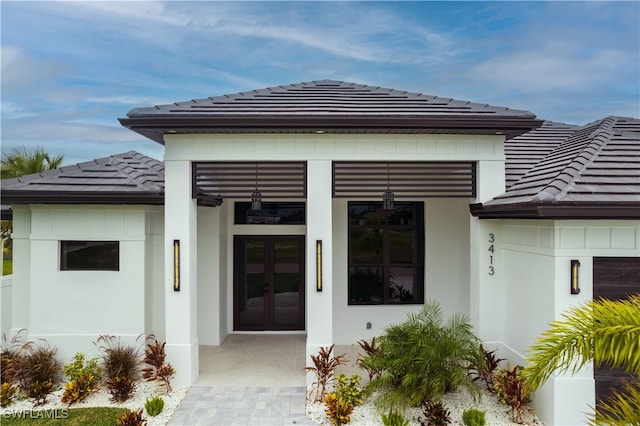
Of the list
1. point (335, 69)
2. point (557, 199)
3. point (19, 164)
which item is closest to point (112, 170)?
point (557, 199)

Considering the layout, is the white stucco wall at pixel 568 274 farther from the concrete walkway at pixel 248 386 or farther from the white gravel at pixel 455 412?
the concrete walkway at pixel 248 386

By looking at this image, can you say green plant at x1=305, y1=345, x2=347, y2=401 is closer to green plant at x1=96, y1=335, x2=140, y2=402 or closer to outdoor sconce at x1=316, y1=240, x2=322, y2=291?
outdoor sconce at x1=316, y1=240, x2=322, y2=291

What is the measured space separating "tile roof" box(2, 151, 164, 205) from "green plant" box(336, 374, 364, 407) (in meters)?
4.81

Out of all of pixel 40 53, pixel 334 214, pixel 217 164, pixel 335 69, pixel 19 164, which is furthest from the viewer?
pixel 335 69

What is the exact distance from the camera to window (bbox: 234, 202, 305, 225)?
10141 millimetres

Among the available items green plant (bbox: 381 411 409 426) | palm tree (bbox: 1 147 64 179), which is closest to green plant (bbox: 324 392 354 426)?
green plant (bbox: 381 411 409 426)

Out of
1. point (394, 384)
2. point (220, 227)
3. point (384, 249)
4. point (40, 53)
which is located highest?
point (40, 53)

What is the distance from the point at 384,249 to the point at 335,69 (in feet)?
40.4

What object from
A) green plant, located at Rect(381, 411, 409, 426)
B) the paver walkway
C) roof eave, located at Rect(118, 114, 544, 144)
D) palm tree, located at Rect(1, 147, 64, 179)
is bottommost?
the paver walkway

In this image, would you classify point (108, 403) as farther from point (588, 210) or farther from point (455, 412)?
point (588, 210)

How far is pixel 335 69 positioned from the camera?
18.6 metres

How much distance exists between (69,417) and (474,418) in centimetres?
630

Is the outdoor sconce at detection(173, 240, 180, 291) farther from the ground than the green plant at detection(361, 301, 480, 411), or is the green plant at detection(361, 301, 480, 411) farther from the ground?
the outdoor sconce at detection(173, 240, 180, 291)

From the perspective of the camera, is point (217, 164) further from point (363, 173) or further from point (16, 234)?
point (16, 234)
